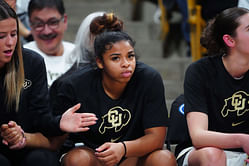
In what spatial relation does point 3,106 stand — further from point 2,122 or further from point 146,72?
point 146,72

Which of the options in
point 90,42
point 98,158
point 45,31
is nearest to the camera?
point 98,158

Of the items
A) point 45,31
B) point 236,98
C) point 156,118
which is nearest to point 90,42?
point 45,31

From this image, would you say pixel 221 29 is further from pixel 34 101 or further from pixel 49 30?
pixel 49 30

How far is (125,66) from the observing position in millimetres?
2266

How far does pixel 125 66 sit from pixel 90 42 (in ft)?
2.07

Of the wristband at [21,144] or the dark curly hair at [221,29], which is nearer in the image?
the wristband at [21,144]

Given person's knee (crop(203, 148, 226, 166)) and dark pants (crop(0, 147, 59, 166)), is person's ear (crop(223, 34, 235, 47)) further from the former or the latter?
dark pants (crop(0, 147, 59, 166))

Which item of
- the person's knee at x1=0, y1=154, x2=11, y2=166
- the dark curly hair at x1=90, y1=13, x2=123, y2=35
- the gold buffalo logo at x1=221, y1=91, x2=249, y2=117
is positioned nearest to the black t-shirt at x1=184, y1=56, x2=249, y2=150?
the gold buffalo logo at x1=221, y1=91, x2=249, y2=117

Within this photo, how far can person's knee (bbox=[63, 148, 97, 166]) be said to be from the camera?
2.19 metres

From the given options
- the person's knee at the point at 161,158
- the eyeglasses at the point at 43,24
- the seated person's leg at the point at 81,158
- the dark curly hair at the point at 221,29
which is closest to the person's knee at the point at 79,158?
→ the seated person's leg at the point at 81,158

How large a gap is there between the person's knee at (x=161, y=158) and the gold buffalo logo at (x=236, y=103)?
35cm

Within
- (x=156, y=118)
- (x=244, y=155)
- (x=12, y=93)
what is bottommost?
(x=244, y=155)

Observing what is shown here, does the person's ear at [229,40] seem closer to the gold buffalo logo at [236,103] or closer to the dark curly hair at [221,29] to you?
the dark curly hair at [221,29]

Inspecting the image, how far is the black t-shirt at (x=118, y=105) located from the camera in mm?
2340
